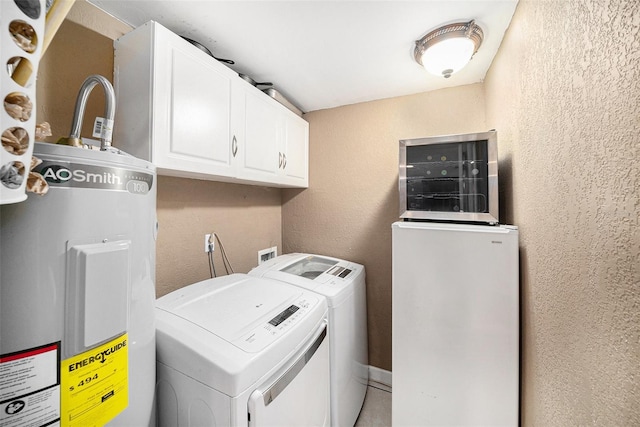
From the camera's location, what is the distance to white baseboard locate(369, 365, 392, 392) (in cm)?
202

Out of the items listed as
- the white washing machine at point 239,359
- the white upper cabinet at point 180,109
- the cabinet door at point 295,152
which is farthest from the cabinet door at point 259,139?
the white washing machine at point 239,359

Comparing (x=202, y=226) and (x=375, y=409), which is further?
(x=375, y=409)

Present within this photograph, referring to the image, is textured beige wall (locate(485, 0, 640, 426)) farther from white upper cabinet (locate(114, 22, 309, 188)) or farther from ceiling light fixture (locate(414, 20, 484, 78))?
white upper cabinet (locate(114, 22, 309, 188))

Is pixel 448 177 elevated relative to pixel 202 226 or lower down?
elevated

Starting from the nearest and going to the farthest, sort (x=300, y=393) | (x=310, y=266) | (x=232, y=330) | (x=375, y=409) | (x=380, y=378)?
1. (x=232, y=330)
2. (x=300, y=393)
3. (x=375, y=409)
4. (x=310, y=266)
5. (x=380, y=378)

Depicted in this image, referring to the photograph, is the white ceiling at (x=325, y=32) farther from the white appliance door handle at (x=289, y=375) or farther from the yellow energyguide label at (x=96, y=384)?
the white appliance door handle at (x=289, y=375)

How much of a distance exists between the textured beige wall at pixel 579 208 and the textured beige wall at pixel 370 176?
745mm

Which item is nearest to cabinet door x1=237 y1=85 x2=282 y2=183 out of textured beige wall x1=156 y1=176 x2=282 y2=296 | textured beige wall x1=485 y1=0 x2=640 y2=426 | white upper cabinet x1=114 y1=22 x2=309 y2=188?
white upper cabinet x1=114 y1=22 x2=309 y2=188

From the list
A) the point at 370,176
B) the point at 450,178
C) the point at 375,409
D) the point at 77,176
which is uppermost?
the point at 370,176

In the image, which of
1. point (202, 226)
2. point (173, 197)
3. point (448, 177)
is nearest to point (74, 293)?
point (173, 197)

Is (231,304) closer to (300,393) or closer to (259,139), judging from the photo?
(300,393)

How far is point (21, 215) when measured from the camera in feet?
1.63

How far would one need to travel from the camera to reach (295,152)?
2082 millimetres

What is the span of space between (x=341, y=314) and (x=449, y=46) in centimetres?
159
